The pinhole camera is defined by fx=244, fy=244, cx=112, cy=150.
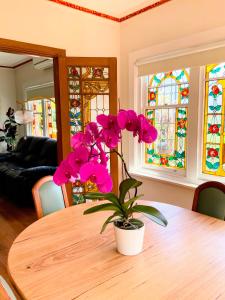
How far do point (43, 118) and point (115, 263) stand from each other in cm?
513

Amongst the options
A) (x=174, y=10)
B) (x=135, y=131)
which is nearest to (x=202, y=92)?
(x=174, y=10)

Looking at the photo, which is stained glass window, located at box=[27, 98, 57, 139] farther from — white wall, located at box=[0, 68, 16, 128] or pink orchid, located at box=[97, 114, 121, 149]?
pink orchid, located at box=[97, 114, 121, 149]

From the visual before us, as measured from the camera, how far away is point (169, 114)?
289cm

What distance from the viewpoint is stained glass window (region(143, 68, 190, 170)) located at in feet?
8.98

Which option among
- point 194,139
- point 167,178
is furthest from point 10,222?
point 194,139

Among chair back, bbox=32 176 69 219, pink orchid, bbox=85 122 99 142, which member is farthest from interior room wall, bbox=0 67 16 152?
pink orchid, bbox=85 122 99 142

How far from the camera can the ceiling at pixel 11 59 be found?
17.3 feet

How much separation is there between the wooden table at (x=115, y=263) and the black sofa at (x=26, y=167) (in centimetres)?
225

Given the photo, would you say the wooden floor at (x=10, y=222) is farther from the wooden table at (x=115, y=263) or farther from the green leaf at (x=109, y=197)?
the green leaf at (x=109, y=197)

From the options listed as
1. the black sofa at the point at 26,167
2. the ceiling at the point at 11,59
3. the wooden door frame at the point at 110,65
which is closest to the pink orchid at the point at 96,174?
the wooden door frame at the point at 110,65

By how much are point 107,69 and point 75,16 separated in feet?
2.30

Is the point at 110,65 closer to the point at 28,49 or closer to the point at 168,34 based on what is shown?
the point at 168,34

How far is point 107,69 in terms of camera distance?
9.32 feet

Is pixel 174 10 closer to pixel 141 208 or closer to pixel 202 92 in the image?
pixel 202 92
